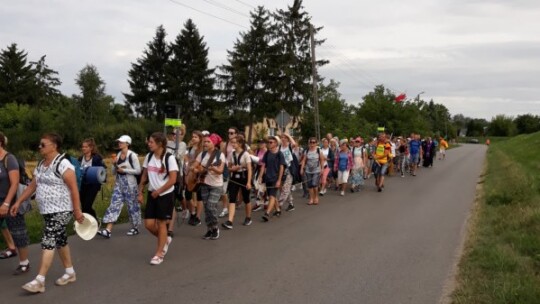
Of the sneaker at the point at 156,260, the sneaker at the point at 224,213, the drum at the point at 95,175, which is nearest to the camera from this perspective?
the sneaker at the point at 156,260

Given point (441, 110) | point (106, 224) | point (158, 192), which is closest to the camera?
point (158, 192)

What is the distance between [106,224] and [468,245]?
5.84 m

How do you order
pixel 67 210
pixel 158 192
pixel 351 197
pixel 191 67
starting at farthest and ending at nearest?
pixel 191 67, pixel 351 197, pixel 158 192, pixel 67 210

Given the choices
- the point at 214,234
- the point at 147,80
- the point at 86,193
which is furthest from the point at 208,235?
the point at 147,80

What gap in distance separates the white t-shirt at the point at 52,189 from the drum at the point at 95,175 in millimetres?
2473

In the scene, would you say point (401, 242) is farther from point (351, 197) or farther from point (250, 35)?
point (250, 35)

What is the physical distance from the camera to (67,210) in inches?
218

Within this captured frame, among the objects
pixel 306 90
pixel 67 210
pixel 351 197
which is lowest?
pixel 351 197

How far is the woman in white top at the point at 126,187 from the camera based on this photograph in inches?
332

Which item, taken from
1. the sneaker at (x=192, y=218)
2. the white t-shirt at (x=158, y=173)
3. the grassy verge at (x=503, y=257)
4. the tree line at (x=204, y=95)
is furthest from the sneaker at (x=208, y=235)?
the tree line at (x=204, y=95)

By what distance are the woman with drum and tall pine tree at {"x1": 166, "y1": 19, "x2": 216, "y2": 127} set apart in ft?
142

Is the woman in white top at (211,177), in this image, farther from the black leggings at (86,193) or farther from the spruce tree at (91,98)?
the spruce tree at (91,98)

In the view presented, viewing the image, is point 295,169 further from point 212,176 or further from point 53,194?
point 53,194

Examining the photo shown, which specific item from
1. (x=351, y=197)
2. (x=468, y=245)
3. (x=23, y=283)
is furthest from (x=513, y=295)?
(x=351, y=197)
